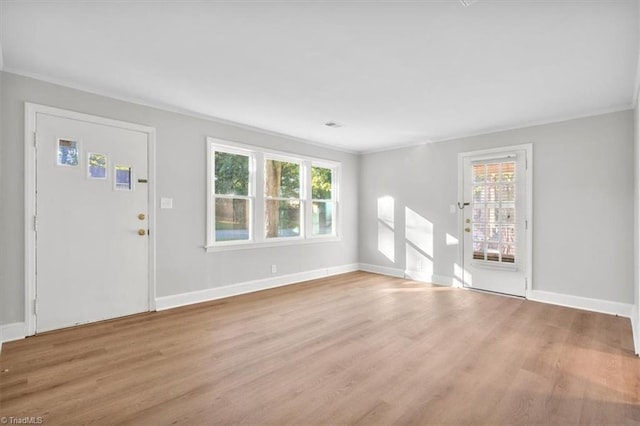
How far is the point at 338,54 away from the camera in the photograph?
2646 millimetres

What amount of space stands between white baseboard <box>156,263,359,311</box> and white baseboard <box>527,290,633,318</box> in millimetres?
3256

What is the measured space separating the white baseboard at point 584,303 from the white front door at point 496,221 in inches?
8.0

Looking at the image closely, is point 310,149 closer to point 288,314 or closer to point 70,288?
point 288,314

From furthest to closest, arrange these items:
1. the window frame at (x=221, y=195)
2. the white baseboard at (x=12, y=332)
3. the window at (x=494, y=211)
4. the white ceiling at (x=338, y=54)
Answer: the window at (x=494, y=211)
the window frame at (x=221, y=195)
the white baseboard at (x=12, y=332)
the white ceiling at (x=338, y=54)

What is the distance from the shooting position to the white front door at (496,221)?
4.62m

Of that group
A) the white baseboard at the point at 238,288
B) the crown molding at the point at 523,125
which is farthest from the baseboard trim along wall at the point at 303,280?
the crown molding at the point at 523,125

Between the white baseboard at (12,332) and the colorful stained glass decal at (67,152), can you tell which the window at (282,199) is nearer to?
the colorful stained glass decal at (67,152)

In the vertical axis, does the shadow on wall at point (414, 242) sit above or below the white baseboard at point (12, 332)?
above

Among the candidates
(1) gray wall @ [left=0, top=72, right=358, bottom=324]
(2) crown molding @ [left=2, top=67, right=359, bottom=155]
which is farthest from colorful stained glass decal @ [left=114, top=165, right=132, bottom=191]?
(2) crown molding @ [left=2, top=67, right=359, bottom=155]

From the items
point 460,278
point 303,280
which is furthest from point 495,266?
point 303,280

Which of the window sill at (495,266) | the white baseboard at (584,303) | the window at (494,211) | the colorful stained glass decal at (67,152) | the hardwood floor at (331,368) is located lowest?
the hardwood floor at (331,368)

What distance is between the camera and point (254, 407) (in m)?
2.02

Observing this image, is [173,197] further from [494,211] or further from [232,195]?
[494,211]

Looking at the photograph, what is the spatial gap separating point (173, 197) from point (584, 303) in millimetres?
5426
